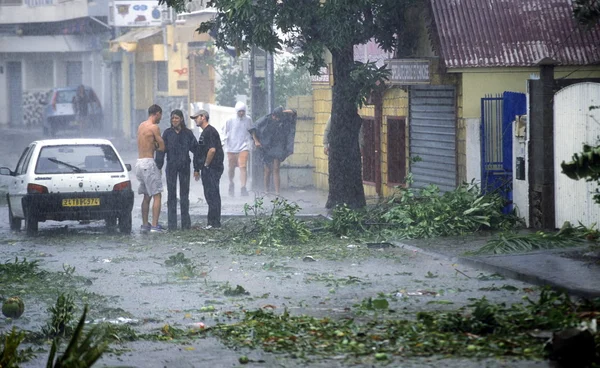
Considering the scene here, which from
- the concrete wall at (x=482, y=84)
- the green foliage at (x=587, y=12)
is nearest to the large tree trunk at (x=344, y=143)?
the concrete wall at (x=482, y=84)

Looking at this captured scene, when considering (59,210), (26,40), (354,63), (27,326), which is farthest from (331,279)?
(26,40)

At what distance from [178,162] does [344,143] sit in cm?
295

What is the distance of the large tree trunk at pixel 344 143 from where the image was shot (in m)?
17.7

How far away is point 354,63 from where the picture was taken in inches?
695

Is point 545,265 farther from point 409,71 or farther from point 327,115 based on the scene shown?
point 327,115

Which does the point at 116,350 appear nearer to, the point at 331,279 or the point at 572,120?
the point at 331,279

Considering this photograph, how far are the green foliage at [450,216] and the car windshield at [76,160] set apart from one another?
432cm

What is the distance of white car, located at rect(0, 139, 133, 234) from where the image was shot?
1574 centimetres

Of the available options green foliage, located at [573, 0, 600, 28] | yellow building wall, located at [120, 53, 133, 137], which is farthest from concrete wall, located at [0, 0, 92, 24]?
green foliage, located at [573, 0, 600, 28]

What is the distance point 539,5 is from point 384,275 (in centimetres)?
735

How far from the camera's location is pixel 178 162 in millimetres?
16625

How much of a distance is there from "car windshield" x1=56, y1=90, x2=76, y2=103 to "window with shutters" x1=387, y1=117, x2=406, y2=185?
25.0 metres

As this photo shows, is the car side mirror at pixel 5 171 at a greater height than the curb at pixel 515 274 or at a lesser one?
greater

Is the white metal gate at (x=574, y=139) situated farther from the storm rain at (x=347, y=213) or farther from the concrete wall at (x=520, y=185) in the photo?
the concrete wall at (x=520, y=185)
